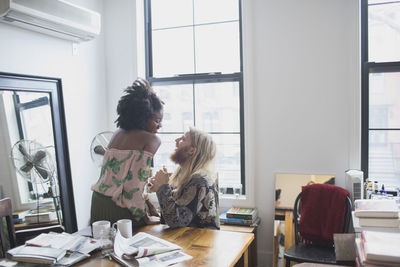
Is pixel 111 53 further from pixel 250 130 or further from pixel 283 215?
pixel 283 215

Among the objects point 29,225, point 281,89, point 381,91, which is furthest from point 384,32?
point 29,225

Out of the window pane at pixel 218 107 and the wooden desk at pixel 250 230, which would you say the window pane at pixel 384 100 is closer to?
the window pane at pixel 218 107

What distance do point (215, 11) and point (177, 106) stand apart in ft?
3.43

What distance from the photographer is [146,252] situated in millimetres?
1661

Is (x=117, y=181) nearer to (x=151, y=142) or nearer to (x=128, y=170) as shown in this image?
(x=128, y=170)

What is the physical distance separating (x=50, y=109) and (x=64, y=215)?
936 millimetres

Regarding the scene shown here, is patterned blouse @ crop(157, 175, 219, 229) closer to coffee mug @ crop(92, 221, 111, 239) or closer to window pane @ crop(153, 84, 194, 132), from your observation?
coffee mug @ crop(92, 221, 111, 239)

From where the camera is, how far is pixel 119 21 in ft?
12.5

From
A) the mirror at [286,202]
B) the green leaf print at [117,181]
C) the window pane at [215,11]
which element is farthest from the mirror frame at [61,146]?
the mirror at [286,202]

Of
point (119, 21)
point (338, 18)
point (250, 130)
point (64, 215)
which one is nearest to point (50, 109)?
point (64, 215)

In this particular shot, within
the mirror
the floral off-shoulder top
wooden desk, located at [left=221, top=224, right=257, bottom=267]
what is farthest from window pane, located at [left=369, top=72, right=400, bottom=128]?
the floral off-shoulder top

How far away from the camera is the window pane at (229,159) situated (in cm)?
354

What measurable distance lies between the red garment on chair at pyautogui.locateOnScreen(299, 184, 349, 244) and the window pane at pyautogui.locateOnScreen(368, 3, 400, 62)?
123 centimetres

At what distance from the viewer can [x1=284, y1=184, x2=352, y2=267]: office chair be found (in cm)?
254
